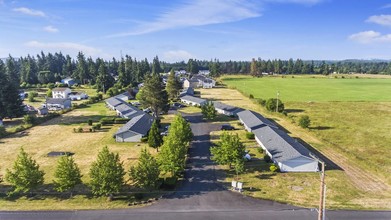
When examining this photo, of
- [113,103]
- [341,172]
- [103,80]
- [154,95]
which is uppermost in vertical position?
[103,80]

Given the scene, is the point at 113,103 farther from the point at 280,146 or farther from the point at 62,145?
the point at 280,146

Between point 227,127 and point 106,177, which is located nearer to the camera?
point 106,177

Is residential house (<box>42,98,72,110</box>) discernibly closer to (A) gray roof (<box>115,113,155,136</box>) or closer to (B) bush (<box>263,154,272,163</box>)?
(A) gray roof (<box>115,113,155,136</box>)

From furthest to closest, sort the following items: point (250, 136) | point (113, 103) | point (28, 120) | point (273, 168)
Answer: point (113, 103), point (28, 120), point (250, 136), point (273, 168)

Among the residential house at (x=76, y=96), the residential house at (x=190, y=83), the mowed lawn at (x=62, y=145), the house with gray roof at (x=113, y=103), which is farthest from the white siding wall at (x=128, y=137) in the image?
the residential house at (x=190, y=83)

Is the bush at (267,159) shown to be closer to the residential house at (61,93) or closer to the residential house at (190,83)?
the residential house at (61,93)

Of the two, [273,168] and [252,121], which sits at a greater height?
[252,121]

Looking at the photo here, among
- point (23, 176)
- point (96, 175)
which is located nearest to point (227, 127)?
point (96, 175)
